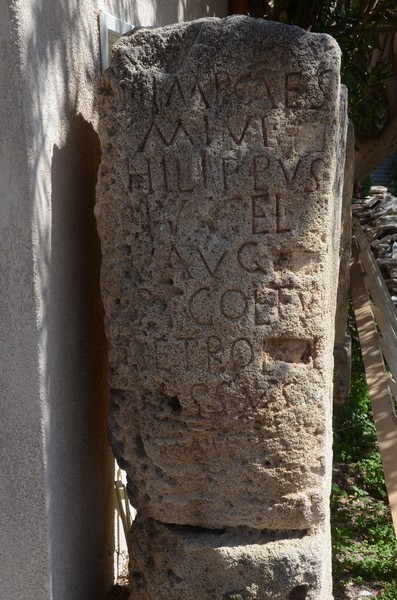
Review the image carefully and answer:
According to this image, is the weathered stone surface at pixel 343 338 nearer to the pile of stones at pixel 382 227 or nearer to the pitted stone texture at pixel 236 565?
the pile of stones at pixel 382 227

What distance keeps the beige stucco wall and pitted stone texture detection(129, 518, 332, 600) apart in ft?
1.15

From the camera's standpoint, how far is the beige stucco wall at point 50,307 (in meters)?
2.22

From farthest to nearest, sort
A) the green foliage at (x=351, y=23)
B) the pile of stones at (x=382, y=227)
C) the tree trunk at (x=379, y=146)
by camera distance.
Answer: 1. the pile of stones at (x=382, y=227)
2. the tree trunk at (x=379, y=146)
3. the green foliage at (x=351, y=23)

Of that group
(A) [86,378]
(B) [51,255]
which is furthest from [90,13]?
(A) [86,378]

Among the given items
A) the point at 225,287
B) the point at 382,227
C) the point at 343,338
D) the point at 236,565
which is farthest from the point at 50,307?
the point at 382,227

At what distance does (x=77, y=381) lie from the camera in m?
2.62

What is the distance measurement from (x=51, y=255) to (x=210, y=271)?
495mm

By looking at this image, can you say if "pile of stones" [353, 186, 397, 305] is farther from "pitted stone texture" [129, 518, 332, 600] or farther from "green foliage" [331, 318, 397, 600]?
"pitted stone texture" [129, 518, 332, 600]

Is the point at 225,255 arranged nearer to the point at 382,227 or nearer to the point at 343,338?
the point at 343,338

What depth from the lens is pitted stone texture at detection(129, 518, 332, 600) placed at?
2.40 m

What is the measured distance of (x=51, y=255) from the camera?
2.36m

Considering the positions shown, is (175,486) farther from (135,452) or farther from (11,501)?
(11,501)

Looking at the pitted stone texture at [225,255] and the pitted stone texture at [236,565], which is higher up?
the pitted stone texture at [225,255]

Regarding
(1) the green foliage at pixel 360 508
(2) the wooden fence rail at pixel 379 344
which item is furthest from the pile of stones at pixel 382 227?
(1) the green foliage at pixel 360 508
